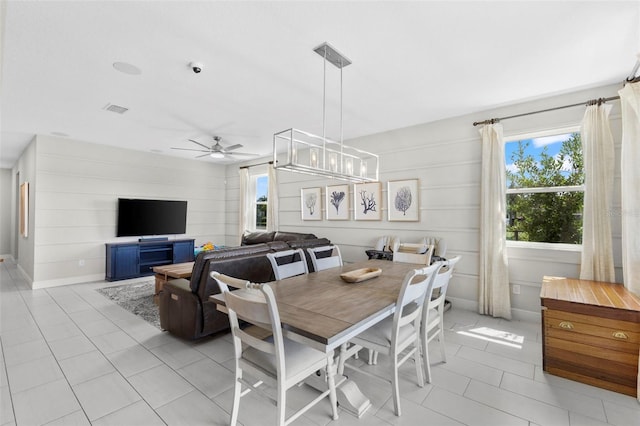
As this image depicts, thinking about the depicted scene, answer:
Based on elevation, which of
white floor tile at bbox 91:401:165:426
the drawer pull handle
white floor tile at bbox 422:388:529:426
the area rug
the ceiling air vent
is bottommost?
white floor tile at bbox 91:401:165:426

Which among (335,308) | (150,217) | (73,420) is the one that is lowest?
(73,420)

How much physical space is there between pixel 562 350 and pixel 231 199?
23.4 ft

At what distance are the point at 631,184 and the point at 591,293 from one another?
3.63ft

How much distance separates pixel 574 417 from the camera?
6.52ft

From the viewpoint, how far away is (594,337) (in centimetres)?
233

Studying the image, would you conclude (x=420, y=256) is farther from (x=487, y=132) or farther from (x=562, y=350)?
(x=487, y=132)

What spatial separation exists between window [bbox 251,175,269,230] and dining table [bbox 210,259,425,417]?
185 inches

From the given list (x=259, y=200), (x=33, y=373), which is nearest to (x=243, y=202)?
(x=259, y=200)

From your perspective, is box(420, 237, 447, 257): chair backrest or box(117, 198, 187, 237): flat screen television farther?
box(117, 198, 187, 237): flat screen television

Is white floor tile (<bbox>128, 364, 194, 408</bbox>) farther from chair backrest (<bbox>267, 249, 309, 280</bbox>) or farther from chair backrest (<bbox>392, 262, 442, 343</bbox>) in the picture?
chair backrest (<bbox>392, 262, 442, 343</bbox>)

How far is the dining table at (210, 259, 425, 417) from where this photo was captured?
60.7 inches

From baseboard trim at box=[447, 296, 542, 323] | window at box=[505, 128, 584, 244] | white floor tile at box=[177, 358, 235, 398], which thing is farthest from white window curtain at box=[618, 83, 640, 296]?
white floor tile at box=[177, 358, 235, 398]

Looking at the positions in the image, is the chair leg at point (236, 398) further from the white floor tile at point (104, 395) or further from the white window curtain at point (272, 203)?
the white window curtain at point (272, 203)

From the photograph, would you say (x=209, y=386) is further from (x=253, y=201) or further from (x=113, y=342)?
(x=253, y=201)
